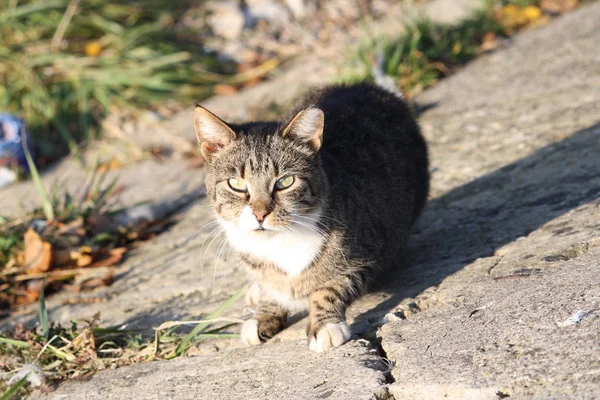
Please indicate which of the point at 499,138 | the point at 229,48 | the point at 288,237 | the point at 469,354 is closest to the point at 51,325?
the point at 288,237

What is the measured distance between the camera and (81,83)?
252 inches

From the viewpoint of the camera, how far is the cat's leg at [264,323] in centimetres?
280

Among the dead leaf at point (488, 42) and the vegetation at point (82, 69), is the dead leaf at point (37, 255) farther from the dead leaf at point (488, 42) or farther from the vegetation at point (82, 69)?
the dead leaf at point (488, 42)

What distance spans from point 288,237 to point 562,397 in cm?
118

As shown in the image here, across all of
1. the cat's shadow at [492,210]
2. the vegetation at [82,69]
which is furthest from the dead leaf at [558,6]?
the cat's shadow at [492,210]

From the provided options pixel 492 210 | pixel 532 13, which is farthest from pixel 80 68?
pixel 492 210

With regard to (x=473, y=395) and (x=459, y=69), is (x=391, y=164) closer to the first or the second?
(x=473, y=395)

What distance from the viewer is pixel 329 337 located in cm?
256

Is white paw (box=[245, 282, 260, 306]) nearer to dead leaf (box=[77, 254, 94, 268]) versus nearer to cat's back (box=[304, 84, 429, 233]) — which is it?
cat's back (box=[304, 84, 429, 233])

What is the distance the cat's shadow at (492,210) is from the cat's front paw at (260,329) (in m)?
0.32

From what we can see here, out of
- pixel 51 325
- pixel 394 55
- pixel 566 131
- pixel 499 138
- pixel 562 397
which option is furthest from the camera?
pixel 394 55

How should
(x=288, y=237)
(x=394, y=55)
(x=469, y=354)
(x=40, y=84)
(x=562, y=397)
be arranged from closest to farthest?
(x=562, y=397) → (x=469, y=354) → (x=288, y=237) → (x=394, y=55) → (x=40, y=84)

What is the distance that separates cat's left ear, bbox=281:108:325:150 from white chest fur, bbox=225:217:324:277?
1.12ft

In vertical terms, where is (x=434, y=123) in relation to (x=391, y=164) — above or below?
below
